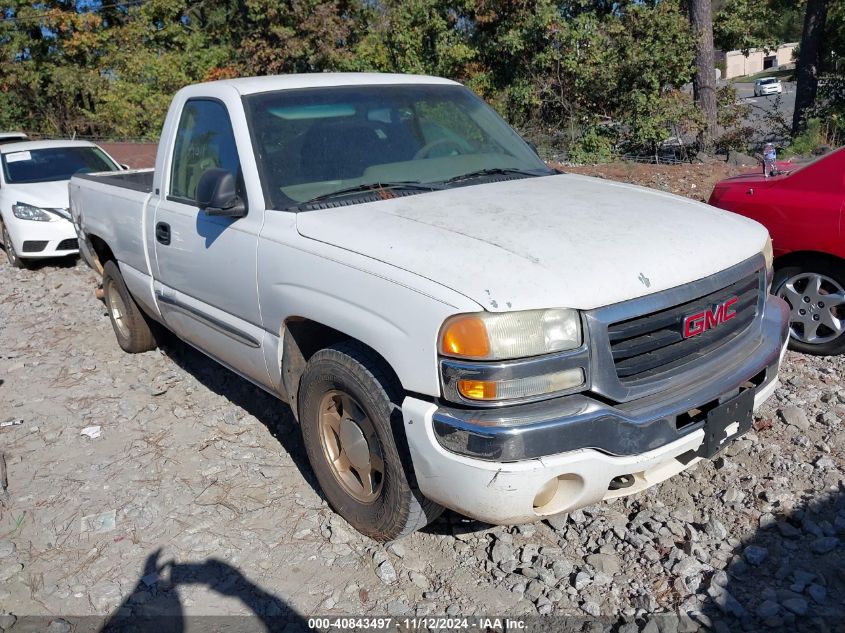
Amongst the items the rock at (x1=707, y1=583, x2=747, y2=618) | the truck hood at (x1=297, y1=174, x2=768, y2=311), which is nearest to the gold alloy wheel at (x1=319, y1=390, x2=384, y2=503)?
the truck hood at (x1=297, y1=174, x2=768, y2=311)

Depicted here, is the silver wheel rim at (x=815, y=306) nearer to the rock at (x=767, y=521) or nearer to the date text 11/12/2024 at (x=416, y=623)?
the rock at (x=767, y=521)

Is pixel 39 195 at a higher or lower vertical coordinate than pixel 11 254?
higher

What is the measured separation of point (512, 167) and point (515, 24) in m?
11.3

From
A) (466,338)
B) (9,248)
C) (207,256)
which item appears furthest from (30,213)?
(466,338)

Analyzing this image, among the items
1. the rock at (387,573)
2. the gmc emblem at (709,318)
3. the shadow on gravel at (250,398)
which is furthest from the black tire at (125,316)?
the gmc emblem at (709,318)

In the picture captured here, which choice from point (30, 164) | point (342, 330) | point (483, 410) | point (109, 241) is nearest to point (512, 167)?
point (342, 330)

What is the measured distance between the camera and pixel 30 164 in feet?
33.6

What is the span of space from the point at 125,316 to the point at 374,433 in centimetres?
356

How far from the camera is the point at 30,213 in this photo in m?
9.37

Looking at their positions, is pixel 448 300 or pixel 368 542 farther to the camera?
pixel 368 542

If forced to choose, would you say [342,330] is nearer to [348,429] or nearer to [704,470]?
[348,429]

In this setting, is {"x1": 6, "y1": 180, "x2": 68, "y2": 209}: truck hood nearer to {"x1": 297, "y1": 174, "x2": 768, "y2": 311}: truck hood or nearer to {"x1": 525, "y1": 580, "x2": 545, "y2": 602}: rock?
{"x1": 297, "y1": 174, "x2": 768, "y2": 311}: truck hood

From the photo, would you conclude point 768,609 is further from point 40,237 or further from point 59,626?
point 40,237

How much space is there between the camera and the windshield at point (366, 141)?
3.67 m
